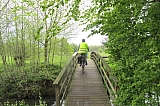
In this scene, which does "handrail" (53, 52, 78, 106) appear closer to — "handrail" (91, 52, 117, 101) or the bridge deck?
the bridge deck

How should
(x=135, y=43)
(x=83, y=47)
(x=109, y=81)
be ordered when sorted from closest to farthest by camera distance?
(x=135, y=43) → (x=109, y=81) → (x=83, y=47)

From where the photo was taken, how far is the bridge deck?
21.8 feet

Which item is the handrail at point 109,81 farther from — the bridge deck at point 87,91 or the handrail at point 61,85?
the handrail at point 61,85

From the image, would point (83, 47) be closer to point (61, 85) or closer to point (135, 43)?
point (61, 85)

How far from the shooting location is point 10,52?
Result: 48.4 feet

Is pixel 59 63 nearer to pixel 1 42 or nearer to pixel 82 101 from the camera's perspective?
pixel 1 42

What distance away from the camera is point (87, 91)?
777 centimetres

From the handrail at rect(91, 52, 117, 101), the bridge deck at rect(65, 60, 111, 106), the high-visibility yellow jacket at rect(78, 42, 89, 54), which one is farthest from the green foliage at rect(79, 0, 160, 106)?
the high-visibility yellow jacket at rect(78, 42, 89, 54)

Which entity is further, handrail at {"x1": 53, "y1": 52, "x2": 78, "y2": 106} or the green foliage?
handrail at {"x1": 53, "y1": 52, "x2": 78, "y2": 106}

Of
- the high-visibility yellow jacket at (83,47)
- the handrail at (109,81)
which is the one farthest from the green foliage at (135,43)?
the high-visibility yellow jacket at (83,47)

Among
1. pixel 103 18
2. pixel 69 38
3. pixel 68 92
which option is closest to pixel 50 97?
pixel 69 38

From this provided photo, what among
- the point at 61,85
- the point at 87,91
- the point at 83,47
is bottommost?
the point at 87,91

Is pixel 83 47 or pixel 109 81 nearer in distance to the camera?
pixel 109 81

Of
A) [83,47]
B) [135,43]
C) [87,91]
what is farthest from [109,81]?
[83,47]
